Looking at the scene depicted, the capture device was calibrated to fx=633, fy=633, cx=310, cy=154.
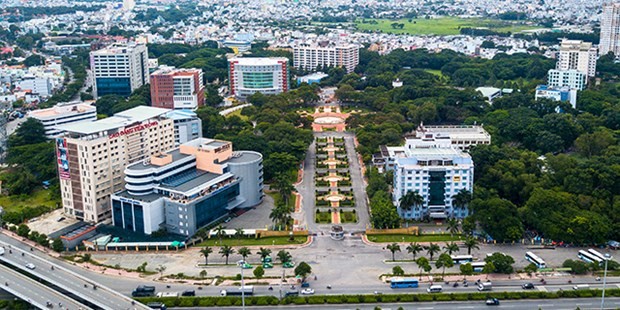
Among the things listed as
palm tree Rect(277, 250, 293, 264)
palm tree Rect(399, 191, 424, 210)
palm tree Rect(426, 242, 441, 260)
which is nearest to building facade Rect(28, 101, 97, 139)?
palm tree Rect(277, 250, 293, 264)

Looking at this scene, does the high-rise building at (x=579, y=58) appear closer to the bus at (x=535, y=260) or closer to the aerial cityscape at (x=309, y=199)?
the aerial cityscape at (x=309, y=199)

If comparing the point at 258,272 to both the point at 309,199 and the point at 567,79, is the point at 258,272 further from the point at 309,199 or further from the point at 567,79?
the point at 567,79

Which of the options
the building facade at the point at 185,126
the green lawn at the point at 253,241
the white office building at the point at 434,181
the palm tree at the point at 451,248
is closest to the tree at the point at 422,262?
the palm tree at the point at 451,248

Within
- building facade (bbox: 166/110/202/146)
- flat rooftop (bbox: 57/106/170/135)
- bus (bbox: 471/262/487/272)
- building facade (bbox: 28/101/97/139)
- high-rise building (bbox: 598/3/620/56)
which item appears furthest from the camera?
high-rise building (bbox: 598/3/620/56)

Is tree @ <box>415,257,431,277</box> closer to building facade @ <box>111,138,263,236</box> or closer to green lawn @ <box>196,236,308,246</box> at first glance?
green lawn @ <box>196,236,308,246</box>

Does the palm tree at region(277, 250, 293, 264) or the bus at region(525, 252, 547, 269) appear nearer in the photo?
the bus at region(525, 252, 547, 269)

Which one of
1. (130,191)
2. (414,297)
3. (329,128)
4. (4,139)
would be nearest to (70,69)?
(4,139)

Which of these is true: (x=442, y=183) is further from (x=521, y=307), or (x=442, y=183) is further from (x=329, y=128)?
(x=329, y=128)
